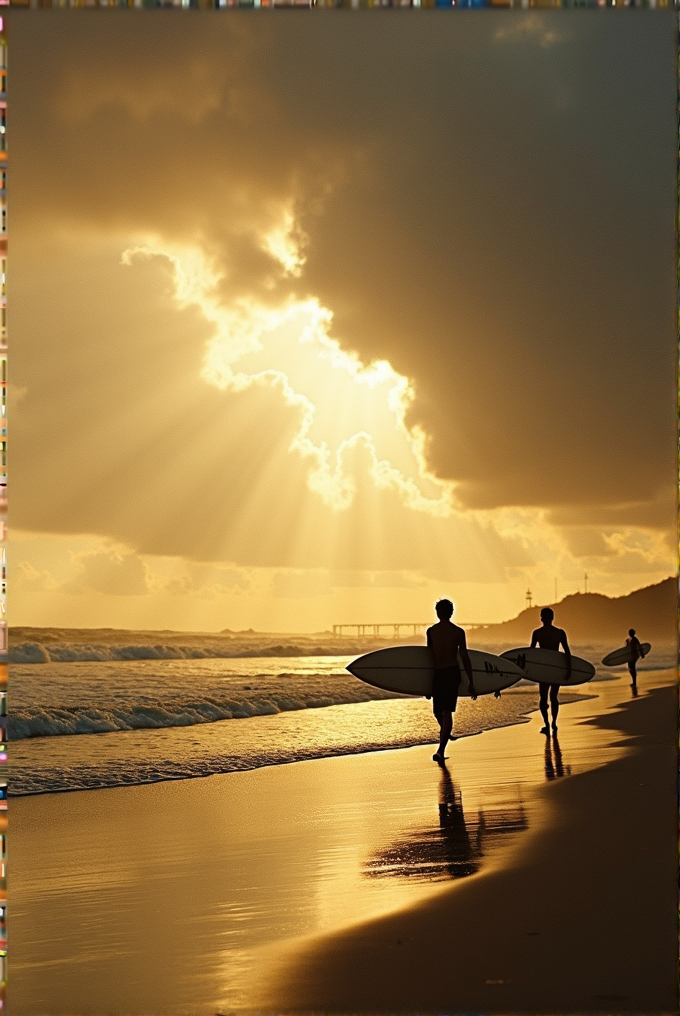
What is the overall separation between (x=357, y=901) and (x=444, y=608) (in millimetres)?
2035

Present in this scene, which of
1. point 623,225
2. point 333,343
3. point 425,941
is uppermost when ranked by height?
point 623,225

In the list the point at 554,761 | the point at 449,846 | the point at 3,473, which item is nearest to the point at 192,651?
the point at 554,761

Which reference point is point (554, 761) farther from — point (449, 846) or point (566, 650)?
point (449, 846)

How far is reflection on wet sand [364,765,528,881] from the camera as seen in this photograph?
13.7ft

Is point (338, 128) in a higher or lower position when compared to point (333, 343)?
higher

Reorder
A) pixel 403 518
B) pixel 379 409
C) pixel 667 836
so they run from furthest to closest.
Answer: pixel 403 518 → pixel 379 409 → pixel 667 836

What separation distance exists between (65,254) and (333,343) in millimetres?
1700

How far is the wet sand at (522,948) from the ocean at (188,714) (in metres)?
2.50

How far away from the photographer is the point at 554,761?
260 inches

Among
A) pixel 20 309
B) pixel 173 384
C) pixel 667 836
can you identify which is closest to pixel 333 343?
pixel 173 384

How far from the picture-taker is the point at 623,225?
586cm

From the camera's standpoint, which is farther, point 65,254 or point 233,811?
point 65,254

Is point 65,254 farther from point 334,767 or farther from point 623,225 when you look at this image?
point 334,767

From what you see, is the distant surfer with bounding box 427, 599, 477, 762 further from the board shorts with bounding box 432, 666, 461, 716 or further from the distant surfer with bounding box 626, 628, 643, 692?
the distant surfer with bounding box 626, 628, 643, 692
